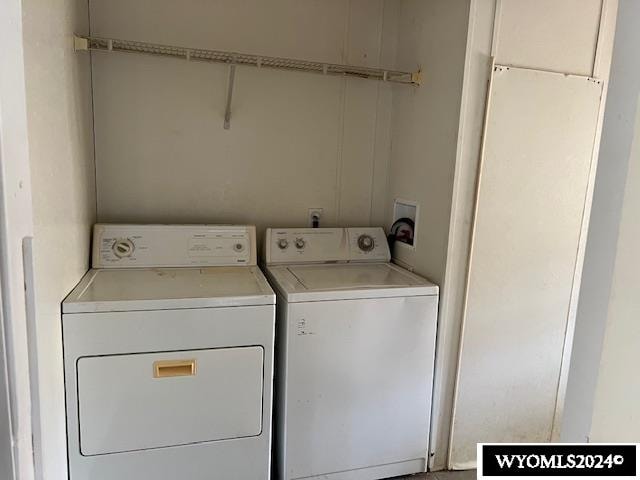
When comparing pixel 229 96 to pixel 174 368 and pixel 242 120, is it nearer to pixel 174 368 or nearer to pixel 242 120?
pixel 242 120

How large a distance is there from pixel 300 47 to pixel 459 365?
1758 millimetres

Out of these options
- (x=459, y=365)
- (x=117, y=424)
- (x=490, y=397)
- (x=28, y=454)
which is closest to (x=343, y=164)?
(x=459, y=365)

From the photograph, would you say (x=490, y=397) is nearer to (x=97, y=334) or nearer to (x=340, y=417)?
(x=340, y=417)

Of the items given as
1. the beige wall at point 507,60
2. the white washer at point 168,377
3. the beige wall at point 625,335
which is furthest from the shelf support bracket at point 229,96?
the beige wall at point 625,335

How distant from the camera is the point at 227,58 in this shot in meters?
1.91

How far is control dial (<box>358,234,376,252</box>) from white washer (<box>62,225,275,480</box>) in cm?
70

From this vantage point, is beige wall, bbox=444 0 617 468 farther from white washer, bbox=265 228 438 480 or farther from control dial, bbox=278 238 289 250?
control dial, bbox=278 238 289 250

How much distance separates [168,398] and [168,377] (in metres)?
0.08

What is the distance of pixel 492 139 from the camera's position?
1.86 metres

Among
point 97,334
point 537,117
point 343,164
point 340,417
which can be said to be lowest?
point 340,417

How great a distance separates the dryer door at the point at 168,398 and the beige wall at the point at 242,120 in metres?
0.85

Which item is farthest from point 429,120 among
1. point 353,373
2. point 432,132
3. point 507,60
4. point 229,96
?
point 353,373

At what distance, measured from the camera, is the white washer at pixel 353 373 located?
178 centimetres

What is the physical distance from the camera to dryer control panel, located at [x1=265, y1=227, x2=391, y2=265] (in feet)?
7.34
